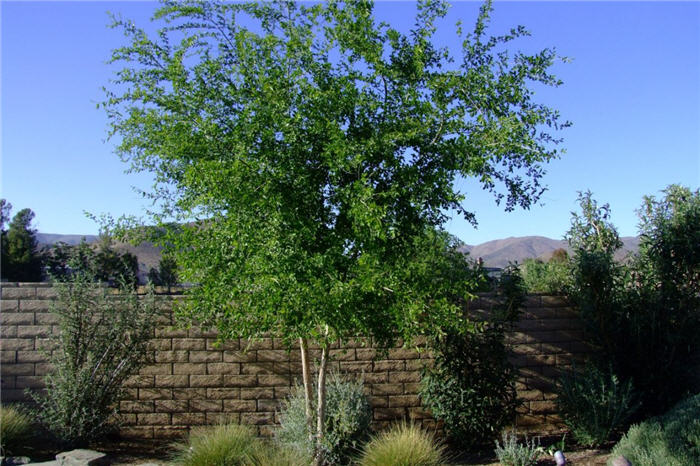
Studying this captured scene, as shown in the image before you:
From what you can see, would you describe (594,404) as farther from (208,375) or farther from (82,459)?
(82,459)

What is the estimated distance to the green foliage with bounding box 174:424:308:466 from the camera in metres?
6.07

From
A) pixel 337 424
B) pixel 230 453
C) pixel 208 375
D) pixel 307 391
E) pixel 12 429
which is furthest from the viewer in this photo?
pixel 208 375

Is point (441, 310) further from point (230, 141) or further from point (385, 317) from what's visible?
point (230, 141)

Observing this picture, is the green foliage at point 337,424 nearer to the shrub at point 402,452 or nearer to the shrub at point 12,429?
the shrub at point 402,452

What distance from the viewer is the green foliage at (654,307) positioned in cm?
815

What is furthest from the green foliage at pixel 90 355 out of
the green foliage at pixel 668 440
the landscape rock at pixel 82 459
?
the green foliage at pixel 668 440

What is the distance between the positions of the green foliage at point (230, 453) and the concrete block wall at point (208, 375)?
1.51 m

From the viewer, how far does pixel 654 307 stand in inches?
327

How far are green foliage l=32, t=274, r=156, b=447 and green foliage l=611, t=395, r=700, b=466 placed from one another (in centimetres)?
584

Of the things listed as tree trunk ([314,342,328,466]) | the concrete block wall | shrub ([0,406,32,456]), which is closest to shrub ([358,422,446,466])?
tree trunk ([314,342,328,466])

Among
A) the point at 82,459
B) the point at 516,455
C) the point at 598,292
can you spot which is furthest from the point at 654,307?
the point at 82,459

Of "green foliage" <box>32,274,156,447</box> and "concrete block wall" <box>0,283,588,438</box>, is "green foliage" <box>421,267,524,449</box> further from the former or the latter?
"green foliage" <box>32,274,156,447</box>

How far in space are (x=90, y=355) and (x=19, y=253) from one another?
32887 mm

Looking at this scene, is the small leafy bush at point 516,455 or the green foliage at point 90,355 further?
the green foliage at point 90,355
